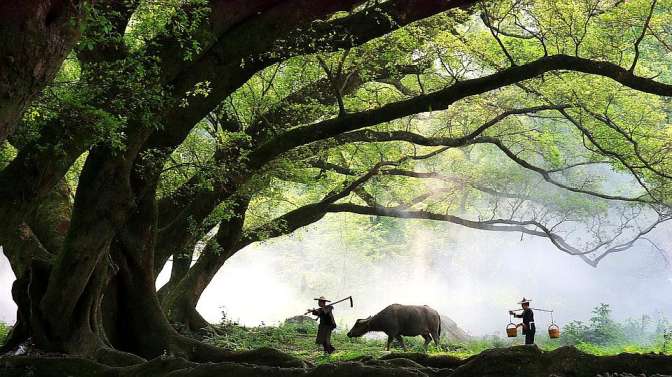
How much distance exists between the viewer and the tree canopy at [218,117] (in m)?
7.12

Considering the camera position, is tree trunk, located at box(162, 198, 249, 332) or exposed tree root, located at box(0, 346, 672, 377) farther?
tree trunk, located at box(162, 198, 249, 332)

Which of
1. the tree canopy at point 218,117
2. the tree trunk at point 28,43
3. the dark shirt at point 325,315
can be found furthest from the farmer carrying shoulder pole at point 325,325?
the tree trunk at point 28,43

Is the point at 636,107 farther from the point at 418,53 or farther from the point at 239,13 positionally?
the point at 239,13

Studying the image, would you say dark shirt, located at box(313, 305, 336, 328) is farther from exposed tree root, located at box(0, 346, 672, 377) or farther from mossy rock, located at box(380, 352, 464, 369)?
exposed tree root, located at box(0, 346, 672, 377)

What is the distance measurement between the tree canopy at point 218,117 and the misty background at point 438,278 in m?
24.9

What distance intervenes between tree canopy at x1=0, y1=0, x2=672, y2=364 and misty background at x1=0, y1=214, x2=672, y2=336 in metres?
24.9

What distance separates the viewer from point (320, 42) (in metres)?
9.67

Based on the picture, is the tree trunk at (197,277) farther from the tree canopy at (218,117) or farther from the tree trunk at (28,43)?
the tree trunk at (28,43)

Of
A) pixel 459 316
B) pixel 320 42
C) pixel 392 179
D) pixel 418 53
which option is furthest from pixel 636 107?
pixel 459 316

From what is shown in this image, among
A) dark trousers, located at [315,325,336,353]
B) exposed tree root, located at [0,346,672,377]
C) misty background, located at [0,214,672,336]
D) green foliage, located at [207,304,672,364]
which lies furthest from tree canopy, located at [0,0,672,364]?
misty background, located at [0,214,672,336]

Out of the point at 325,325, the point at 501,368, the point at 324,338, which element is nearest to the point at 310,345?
the point at 324,338

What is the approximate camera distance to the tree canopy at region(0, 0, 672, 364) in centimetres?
712

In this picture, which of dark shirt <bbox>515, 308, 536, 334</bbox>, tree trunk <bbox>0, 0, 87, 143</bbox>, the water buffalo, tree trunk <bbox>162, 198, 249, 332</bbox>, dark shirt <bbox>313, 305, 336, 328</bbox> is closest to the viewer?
tree trunk <bbox>0, 0, 87, 143</bbox>

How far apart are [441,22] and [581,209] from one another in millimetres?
21041
